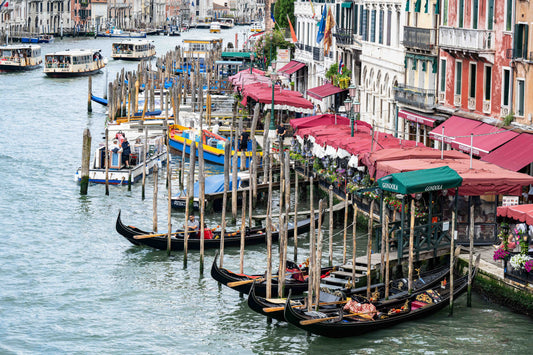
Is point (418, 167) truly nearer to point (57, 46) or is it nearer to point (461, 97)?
point (461, 97)

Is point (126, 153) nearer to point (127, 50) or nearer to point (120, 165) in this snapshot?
point (120, 165)

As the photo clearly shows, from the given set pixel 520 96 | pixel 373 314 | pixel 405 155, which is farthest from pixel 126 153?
pixel 373 314

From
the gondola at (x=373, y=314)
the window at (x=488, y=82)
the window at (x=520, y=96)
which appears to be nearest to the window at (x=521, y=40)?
the window at (x=520, y=96)

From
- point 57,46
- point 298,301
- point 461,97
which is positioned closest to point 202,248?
point 298,301

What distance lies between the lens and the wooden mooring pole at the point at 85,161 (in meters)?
40.9

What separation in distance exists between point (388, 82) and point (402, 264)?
64.0 ft

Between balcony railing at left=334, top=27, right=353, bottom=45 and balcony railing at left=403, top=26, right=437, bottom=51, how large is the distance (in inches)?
386

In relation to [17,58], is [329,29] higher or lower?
higher

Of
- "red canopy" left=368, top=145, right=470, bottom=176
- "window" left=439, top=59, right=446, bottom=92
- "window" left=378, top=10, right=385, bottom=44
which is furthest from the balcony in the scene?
"red canopy" left=368, top=145, right=470, bottom=176

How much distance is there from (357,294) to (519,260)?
399cm

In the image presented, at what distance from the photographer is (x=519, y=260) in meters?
24.6

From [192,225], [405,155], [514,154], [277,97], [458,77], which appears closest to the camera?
[405,155]

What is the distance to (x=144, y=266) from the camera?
31.4 metres

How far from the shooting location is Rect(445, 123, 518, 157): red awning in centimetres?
3294
